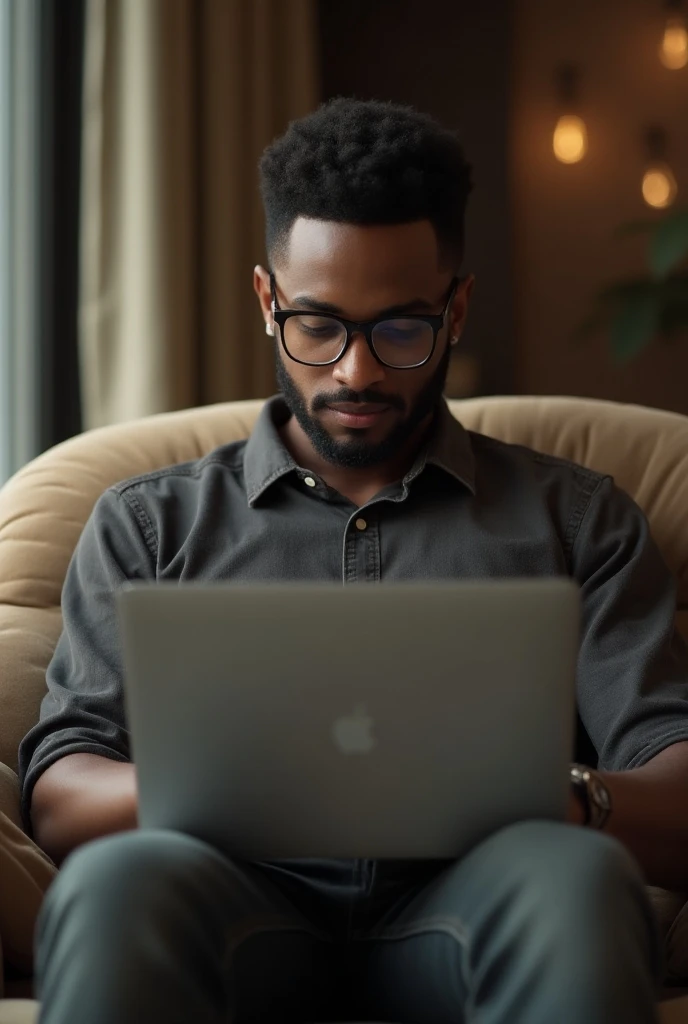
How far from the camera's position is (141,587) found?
97cm

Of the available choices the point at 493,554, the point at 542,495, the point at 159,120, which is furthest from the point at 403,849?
the point at 159,120

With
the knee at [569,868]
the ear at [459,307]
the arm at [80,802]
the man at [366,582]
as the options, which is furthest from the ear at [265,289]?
the knee at [569,868]

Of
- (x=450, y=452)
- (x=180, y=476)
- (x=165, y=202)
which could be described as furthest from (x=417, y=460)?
(x=165, y=202)

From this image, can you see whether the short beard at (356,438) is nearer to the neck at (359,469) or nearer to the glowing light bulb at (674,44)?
the neck at (359,469)

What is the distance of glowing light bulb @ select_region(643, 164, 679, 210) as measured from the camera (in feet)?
11.2

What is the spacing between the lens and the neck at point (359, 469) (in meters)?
1.63

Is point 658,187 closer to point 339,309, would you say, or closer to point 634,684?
Answer: point 339,309

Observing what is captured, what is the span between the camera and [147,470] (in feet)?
6.12

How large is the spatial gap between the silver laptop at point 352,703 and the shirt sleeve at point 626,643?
0.41m

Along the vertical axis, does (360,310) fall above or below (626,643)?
above

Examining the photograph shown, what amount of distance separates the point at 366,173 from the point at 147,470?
548 mm

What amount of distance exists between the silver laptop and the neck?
2.08ft

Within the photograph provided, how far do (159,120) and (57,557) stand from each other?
1139 mm

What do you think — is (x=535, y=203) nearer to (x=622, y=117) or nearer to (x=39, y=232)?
(x=622, y=117)
